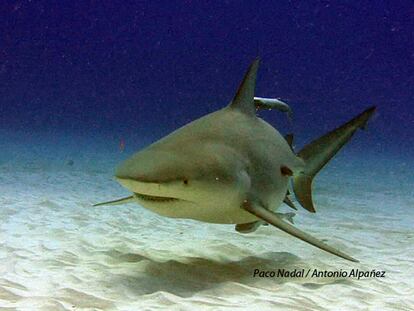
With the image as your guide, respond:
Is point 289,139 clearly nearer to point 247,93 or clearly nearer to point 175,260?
point 247,93

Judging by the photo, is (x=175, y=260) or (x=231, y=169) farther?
(x=175, y=260)

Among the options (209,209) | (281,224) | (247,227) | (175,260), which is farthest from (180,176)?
(175,260)

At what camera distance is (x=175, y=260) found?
459 cm

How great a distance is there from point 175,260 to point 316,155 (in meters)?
1.97

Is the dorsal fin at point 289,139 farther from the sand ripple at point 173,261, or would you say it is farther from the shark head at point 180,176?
the shark head at point 180,176

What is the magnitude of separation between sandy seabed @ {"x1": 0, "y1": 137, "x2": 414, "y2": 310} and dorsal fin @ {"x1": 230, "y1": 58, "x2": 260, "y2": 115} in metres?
1.67

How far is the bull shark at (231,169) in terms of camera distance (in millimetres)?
3143

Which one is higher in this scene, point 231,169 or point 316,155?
point 316,155

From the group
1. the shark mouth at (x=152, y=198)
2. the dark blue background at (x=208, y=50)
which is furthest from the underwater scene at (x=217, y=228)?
the dark blue background at (x=208, y=50)

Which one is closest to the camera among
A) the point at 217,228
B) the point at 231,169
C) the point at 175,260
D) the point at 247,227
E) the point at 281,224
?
the point at 281,224

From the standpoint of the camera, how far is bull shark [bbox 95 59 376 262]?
3.14 m

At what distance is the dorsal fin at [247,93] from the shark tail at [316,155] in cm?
88

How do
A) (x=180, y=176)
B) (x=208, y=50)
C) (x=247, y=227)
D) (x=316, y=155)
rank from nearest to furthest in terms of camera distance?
(x=180, y=176) → (x=247, y=227) → (x=316, y=155) → (x=208, y=50)

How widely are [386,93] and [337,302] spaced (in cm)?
10442
